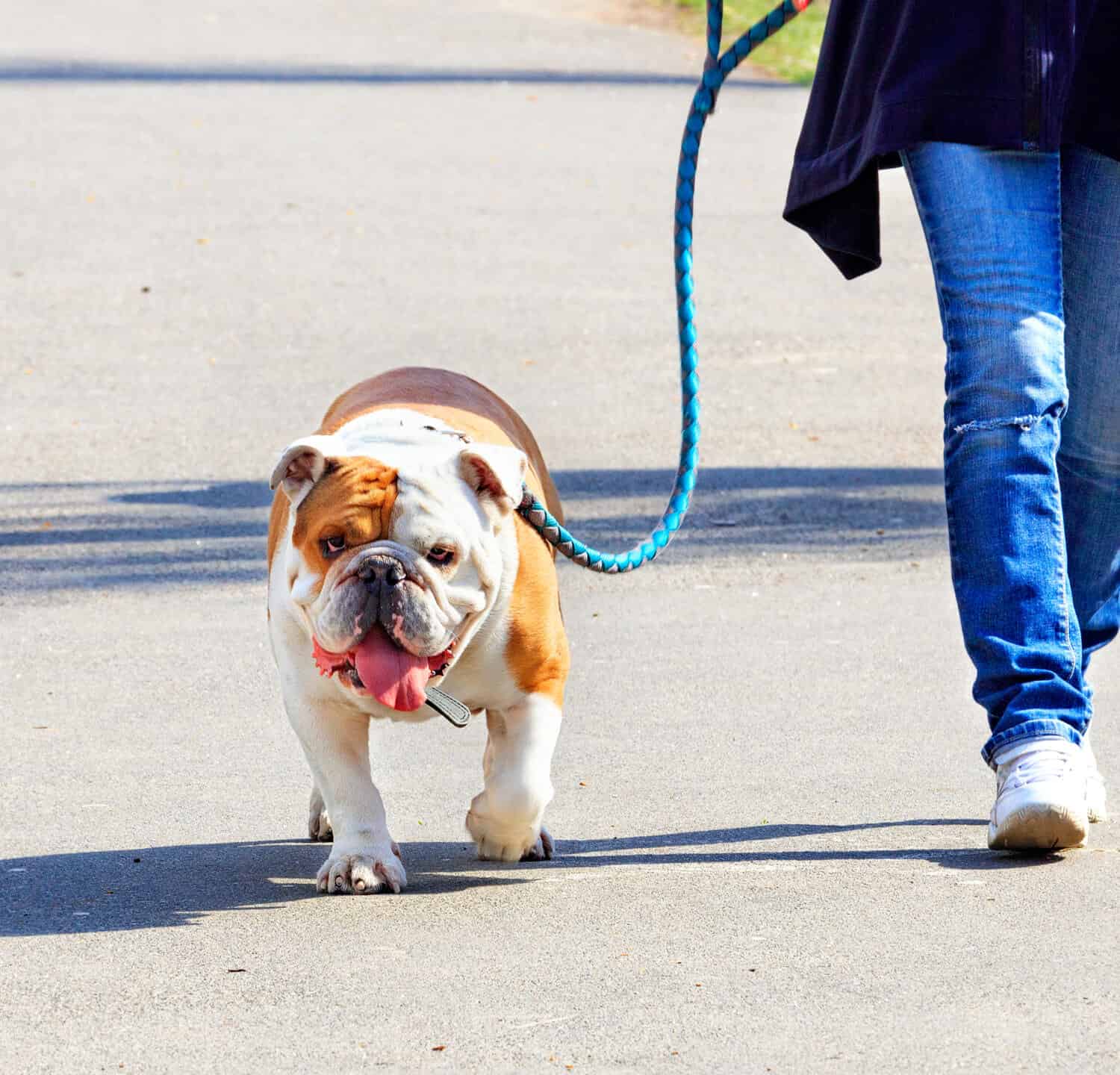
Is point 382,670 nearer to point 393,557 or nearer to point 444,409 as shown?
point 393,557

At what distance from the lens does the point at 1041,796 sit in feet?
12.5

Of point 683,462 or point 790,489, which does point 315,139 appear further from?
point 683,462

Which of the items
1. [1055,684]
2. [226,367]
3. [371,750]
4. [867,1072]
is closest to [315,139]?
[226,367]

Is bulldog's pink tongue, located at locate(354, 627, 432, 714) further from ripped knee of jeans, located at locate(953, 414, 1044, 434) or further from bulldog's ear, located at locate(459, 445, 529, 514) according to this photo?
ripped knee of jeans, located at locate(953, 414, 1044, 434)

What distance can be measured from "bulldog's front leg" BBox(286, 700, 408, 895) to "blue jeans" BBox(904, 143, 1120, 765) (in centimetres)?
117

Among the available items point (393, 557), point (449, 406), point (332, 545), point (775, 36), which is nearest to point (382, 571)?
point (393, 557)

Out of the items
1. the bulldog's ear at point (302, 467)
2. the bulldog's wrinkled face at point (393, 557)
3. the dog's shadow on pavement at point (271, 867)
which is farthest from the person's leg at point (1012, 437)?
the bulldog's ear at point (302, 467)

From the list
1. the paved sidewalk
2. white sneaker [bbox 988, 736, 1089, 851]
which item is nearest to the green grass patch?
the paved sidewalk

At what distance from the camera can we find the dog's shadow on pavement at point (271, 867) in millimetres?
3816

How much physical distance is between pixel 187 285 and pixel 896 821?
768 cm

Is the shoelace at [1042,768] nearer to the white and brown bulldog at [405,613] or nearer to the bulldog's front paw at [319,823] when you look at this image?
the white and brown bulldog at [405,613]

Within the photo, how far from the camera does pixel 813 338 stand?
10.5m

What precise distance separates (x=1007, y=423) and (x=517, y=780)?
114 centimetres

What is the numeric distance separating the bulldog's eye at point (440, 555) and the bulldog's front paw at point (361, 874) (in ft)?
1.93
